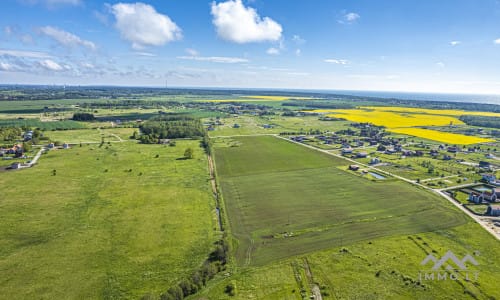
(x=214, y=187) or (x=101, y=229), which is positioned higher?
(x=214, y=187)

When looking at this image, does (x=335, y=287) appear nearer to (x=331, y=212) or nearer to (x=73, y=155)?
(x=331, y=212)

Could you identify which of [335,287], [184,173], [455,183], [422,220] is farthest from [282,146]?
[335,287]

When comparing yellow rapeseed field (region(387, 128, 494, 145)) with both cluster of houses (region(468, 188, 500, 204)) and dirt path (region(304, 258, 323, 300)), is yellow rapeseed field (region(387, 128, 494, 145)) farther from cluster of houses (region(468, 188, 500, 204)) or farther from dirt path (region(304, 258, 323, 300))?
dirt path (region(304, 258, 323, 300))

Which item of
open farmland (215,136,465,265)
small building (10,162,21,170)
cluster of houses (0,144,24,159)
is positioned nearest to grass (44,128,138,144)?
cluster of houses (0,144,24,159)

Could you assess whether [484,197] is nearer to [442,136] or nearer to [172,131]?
[442,136]

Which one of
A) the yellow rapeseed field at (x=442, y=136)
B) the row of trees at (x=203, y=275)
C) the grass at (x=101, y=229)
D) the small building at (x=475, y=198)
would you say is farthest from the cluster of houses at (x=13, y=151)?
the yellow rapeseed field at (x=442, y=136)

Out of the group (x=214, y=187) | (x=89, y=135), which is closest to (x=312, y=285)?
(x=214, y=187)

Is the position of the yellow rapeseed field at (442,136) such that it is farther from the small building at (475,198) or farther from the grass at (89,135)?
the grass at (89,135)
